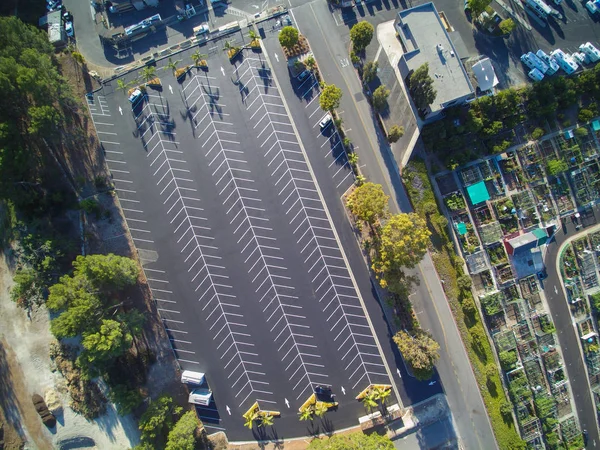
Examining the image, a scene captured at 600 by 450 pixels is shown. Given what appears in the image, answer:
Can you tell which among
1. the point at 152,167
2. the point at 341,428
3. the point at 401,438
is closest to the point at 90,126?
the point at 152,167

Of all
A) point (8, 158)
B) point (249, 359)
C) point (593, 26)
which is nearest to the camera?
point (8, 158)

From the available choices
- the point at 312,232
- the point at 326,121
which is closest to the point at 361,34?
the point at 326,121

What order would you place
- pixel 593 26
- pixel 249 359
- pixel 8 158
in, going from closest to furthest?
pixel 8 158, pixel 249 359, pixel 593 26

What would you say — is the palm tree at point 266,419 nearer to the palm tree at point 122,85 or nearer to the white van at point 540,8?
the palm tree at point 122,85

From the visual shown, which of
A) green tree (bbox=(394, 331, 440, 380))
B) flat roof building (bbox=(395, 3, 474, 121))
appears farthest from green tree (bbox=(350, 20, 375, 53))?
green tree (bbox=(394, 331, 440, 380))

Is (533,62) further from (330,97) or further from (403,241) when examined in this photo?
(403,241)

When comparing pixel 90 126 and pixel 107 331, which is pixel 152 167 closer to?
pixel 90 126

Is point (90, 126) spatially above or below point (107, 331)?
above

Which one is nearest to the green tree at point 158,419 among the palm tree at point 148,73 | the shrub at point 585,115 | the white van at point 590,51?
the palm tree at point 148,73
